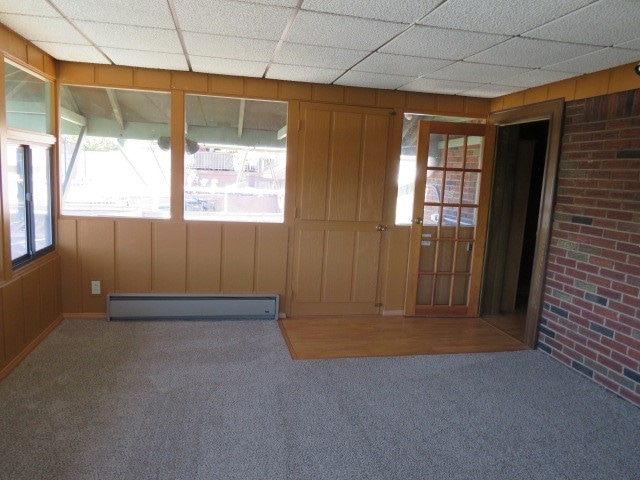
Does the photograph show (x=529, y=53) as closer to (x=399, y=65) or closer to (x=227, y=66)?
(x=399, y=65)

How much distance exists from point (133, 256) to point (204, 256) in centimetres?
64

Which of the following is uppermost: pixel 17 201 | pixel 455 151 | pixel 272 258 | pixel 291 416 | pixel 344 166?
pixel 455 151

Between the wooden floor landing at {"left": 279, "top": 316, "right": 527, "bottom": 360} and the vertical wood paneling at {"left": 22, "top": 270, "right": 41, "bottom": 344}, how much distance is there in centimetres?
197

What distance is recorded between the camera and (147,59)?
3.64 metres

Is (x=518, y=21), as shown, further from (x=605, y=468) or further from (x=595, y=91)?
(x=605, y=468)

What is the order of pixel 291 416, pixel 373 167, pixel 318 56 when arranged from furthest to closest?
1. pixel 373 167
2. pixel 318 56
3. pixel 291 416

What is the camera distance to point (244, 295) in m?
4.39

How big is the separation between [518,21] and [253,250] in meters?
2.93

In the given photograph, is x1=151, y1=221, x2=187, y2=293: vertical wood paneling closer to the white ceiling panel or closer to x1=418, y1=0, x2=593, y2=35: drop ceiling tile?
x1=418, y1=0, x2=593, y2=35: drop ceiling tile

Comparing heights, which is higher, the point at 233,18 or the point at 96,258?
the point at 233,18

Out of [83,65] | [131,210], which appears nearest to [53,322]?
[131,210]

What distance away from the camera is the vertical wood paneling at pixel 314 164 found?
434 centimetres

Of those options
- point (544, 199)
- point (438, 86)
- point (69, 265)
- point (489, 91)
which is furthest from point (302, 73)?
point (69, 265)

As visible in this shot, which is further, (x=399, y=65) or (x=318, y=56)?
(x=399, y=65)
